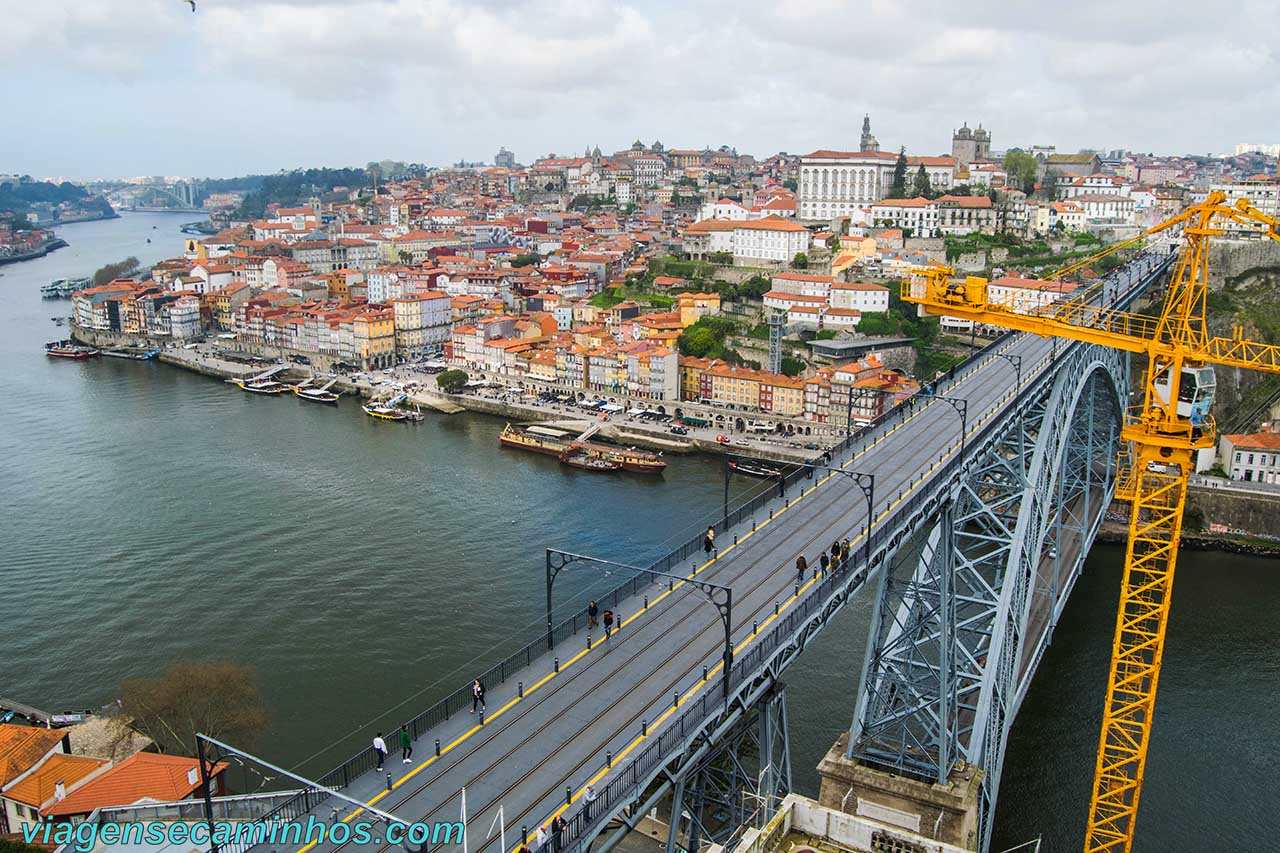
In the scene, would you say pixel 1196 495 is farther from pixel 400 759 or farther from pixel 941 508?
pixel 400 759

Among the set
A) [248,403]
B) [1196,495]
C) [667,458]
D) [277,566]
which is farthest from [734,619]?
[248,403]

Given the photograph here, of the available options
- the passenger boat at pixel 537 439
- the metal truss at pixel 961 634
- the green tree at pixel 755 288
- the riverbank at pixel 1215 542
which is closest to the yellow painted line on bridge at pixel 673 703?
the metal truss at pixel 961 634

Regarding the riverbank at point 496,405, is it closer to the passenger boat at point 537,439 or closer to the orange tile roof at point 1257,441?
the passenger boat at point 537,439

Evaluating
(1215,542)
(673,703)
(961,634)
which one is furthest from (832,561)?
(1215,542)

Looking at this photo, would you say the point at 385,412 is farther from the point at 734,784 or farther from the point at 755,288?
the point at 734,784

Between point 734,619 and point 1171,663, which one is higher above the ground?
point 734,619

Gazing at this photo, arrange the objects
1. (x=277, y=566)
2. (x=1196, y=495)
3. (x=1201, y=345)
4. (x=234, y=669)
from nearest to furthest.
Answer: (x=1201, y=345) < (x=234, y=669) < (x=277, y=566) < (x=1196, y=495)
